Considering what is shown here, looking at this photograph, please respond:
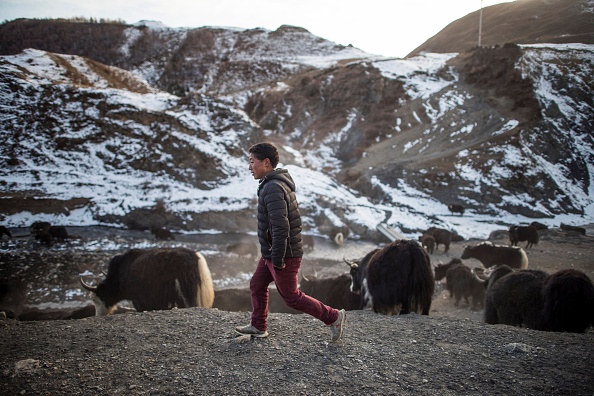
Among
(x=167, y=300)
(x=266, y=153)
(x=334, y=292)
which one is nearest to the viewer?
(x=266, y=153)

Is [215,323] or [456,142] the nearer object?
[215,323]

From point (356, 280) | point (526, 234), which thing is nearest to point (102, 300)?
point (356, 280)

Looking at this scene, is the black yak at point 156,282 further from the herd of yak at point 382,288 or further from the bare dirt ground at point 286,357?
the bare dirt ground at point 286,357

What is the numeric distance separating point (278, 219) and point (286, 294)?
0.80 m

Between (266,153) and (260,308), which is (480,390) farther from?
(266,153)

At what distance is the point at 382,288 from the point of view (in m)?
5.77

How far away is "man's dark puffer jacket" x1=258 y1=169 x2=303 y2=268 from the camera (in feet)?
11.0

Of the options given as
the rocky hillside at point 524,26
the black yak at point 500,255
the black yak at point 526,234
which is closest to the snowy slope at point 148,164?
the black yak at point 526,234

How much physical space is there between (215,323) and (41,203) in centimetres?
1610

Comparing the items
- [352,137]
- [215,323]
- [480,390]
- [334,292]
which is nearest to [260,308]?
[215,323]

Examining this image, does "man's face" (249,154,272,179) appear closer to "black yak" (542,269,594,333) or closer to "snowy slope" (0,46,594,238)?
"black yak" (542,269,594,333)

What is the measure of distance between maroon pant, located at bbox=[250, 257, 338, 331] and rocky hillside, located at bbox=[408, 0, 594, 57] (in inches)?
1725

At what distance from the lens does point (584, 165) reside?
25.1 m

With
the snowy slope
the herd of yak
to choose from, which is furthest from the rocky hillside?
the herd of yak
